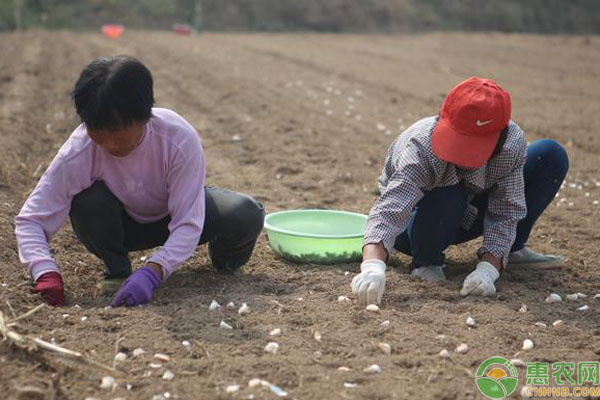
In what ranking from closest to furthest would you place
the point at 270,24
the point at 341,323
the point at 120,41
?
the point at 341,323
the point at 120,41
the point at 270,24

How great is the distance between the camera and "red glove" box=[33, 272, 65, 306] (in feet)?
10.3

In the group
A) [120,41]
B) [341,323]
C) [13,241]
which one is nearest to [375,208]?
[341,323]

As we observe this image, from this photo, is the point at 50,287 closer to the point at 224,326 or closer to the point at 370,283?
the point at 224,326

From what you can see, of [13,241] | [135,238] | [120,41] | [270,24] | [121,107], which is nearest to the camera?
[121,107]

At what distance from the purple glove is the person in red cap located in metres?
0.81

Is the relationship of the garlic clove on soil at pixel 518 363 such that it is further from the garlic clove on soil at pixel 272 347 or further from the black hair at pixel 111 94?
the black hair at pixel 111 94

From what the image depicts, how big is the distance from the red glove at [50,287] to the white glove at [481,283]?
5.49 feet

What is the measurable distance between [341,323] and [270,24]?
2175 centimetres

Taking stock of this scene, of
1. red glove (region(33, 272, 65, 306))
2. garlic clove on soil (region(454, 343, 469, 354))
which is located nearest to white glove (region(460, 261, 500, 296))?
garlic clove on soil (region(454, 343, 469, 354))

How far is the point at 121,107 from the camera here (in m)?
2.85

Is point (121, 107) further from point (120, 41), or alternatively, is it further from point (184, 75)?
point (120, 41)

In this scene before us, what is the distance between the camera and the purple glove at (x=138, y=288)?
122 inches

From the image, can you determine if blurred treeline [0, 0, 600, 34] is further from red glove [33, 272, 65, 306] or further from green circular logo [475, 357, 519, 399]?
green circular logo [475, 357, 519, 399]

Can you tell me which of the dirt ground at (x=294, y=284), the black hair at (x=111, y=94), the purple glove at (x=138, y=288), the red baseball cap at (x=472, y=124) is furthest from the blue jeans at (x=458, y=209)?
the black hair at (x=111, y=94)
